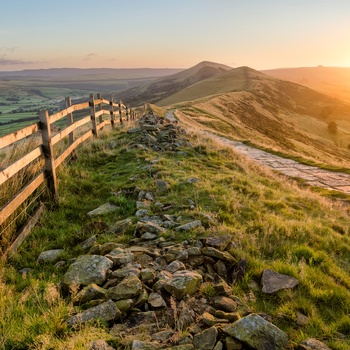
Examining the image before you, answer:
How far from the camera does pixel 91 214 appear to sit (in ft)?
20.6

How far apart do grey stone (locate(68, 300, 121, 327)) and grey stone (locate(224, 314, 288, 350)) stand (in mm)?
1230

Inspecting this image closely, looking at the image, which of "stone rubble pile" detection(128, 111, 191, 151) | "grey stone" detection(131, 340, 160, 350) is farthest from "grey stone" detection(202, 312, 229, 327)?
"stone rubble pile" detection(128, 111, 191, 151)

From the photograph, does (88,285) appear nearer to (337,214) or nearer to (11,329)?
(11,329)

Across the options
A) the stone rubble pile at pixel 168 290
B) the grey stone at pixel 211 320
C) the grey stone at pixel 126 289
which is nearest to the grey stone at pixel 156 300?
the stone rubble pile at pixel 168 290

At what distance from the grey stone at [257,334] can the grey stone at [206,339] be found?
143mm

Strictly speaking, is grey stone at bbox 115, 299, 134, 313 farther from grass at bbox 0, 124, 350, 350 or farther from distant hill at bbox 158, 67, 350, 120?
distant hill at bbox 158, 67, 350, 120

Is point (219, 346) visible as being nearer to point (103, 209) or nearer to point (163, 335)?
point (163, 335)

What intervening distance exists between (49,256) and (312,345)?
3842 mm

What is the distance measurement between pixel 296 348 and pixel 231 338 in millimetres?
769

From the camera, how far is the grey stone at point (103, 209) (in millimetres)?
6337

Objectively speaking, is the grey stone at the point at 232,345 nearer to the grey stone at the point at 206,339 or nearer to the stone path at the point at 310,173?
the grey stone at the point at 206,339

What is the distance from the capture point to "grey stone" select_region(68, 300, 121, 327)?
3181 mm

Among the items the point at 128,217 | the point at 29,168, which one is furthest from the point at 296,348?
the point at 29,168

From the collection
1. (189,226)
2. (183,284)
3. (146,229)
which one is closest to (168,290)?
(183,284)
